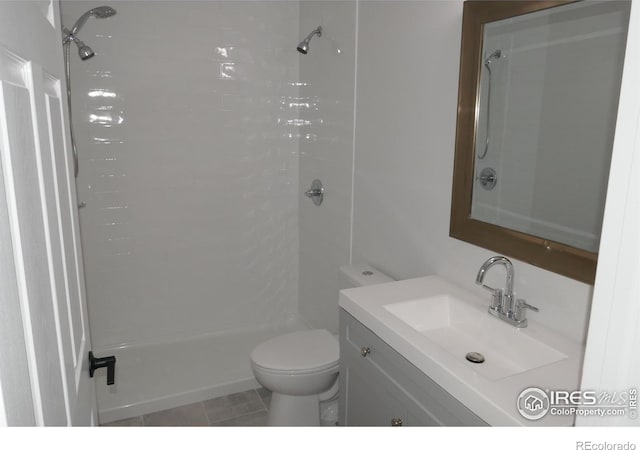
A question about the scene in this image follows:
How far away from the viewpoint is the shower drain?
1.46m

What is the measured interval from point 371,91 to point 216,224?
4.60ft

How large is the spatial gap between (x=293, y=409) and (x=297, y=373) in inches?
9.8

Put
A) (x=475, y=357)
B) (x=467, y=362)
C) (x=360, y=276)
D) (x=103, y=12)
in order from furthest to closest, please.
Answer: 1. (x=103, y=12)
2. (x=360, y=276)
3. (x=475, y=357)
4. (x=467, y=362)

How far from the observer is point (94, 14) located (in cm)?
250

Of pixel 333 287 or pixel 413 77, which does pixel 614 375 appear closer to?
pixel 413 77

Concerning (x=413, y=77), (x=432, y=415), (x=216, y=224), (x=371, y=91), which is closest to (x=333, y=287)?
(x=216, y=224)

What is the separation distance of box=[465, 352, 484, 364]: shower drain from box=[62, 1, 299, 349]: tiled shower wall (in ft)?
6.56

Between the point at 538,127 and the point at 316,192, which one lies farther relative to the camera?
the point at 316,192

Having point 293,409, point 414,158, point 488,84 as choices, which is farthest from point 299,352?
point 488,84

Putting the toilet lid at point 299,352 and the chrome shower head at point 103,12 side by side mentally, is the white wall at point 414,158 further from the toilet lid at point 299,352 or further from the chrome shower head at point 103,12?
the chrome shower head at point 103,12

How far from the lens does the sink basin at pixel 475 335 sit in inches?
54.7

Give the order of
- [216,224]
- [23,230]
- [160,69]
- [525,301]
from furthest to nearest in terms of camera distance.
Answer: [216,224] → [160,69] → [525,301] → [23,230]

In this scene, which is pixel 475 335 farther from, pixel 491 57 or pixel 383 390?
pixel 491 57
